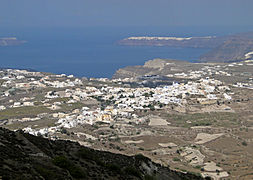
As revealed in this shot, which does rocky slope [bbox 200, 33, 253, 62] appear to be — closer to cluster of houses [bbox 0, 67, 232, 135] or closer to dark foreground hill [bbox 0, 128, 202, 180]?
cluster of houses [bbox 0, 67, 232, 135]

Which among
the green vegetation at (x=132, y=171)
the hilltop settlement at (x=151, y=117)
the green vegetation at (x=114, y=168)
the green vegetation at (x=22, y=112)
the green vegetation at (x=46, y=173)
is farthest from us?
the green vegetation at (x=22, y=112)

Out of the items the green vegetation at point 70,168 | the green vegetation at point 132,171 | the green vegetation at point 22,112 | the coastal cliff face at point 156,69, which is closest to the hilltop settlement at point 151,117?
the green vegetation at point 22,112

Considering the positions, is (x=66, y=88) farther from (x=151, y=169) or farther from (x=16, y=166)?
(x=16, y=166)

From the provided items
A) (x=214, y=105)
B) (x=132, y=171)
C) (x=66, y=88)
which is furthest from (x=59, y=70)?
(x=132, y=171)

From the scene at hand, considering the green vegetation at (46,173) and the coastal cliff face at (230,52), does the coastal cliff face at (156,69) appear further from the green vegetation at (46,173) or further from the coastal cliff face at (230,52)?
the green vegetation at (46,173)

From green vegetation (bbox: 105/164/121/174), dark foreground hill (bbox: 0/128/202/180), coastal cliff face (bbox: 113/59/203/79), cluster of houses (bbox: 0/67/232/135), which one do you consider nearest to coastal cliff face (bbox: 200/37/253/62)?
coastal cliff face (bbox: 113/59/203/79)

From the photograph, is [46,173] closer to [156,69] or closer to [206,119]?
[206,119]
